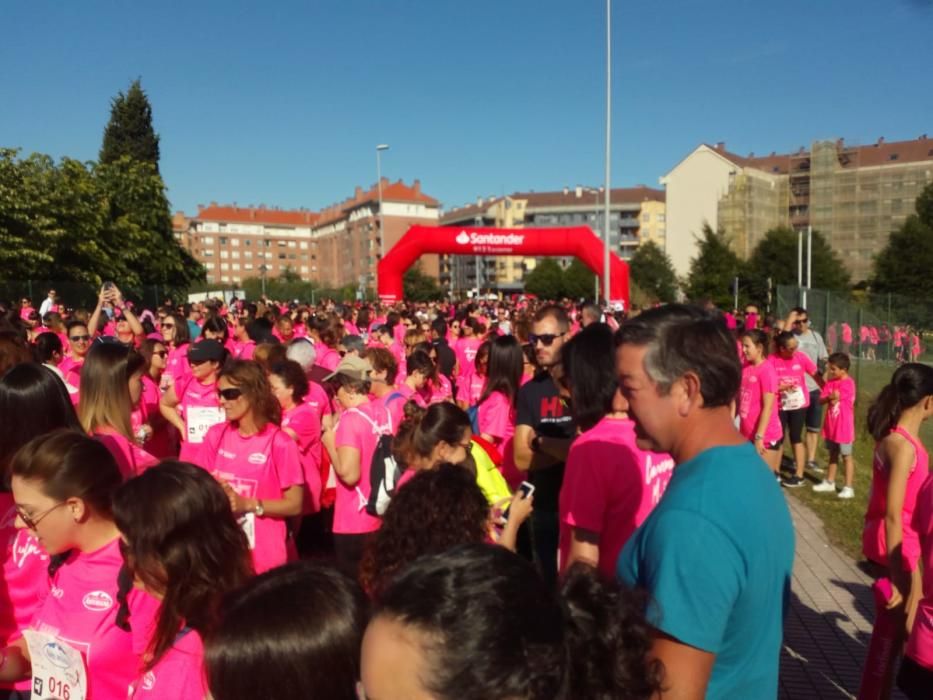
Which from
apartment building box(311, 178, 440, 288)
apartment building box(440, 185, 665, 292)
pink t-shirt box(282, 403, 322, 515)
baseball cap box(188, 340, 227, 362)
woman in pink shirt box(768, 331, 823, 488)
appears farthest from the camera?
apartment building box(311, 178, 440, 288)

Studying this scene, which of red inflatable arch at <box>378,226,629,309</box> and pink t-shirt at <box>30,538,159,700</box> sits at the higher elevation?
red inflatable arch at <box>378,226,629,309</box>

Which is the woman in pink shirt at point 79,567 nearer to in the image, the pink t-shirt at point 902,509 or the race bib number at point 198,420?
the race bib number at point 198,420

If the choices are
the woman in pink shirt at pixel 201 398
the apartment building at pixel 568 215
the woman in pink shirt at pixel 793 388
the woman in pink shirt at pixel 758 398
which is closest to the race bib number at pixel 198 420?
the woman in pink shirt at pixel 201 398

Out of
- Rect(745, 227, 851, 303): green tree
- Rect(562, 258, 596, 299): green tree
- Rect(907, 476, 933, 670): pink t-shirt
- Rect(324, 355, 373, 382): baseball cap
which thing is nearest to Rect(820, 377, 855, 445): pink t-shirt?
Rect(907, 476, 933, 670): pink t-shirt

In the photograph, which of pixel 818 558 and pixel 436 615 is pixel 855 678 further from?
pixel 436 615

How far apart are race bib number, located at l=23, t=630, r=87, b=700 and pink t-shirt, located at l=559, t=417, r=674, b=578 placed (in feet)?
5.27

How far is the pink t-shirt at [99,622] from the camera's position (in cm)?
228

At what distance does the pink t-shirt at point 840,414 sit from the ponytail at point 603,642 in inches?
307

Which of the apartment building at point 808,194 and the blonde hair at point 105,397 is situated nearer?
the blonde hair at point 105,397

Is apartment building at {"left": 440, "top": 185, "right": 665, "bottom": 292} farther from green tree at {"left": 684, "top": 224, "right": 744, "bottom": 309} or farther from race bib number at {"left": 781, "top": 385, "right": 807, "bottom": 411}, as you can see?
race bib number at {"left": 781, "top": 385, "right": 807, "bottom": 411}

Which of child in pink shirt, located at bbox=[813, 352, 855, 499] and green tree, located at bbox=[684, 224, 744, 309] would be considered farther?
green tree, located at bbox=[684, 224, 744, 309]

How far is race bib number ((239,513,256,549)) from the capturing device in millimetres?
3543

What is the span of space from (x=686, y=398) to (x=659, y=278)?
66.7 m

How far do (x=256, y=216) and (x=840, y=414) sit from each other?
147 meters
